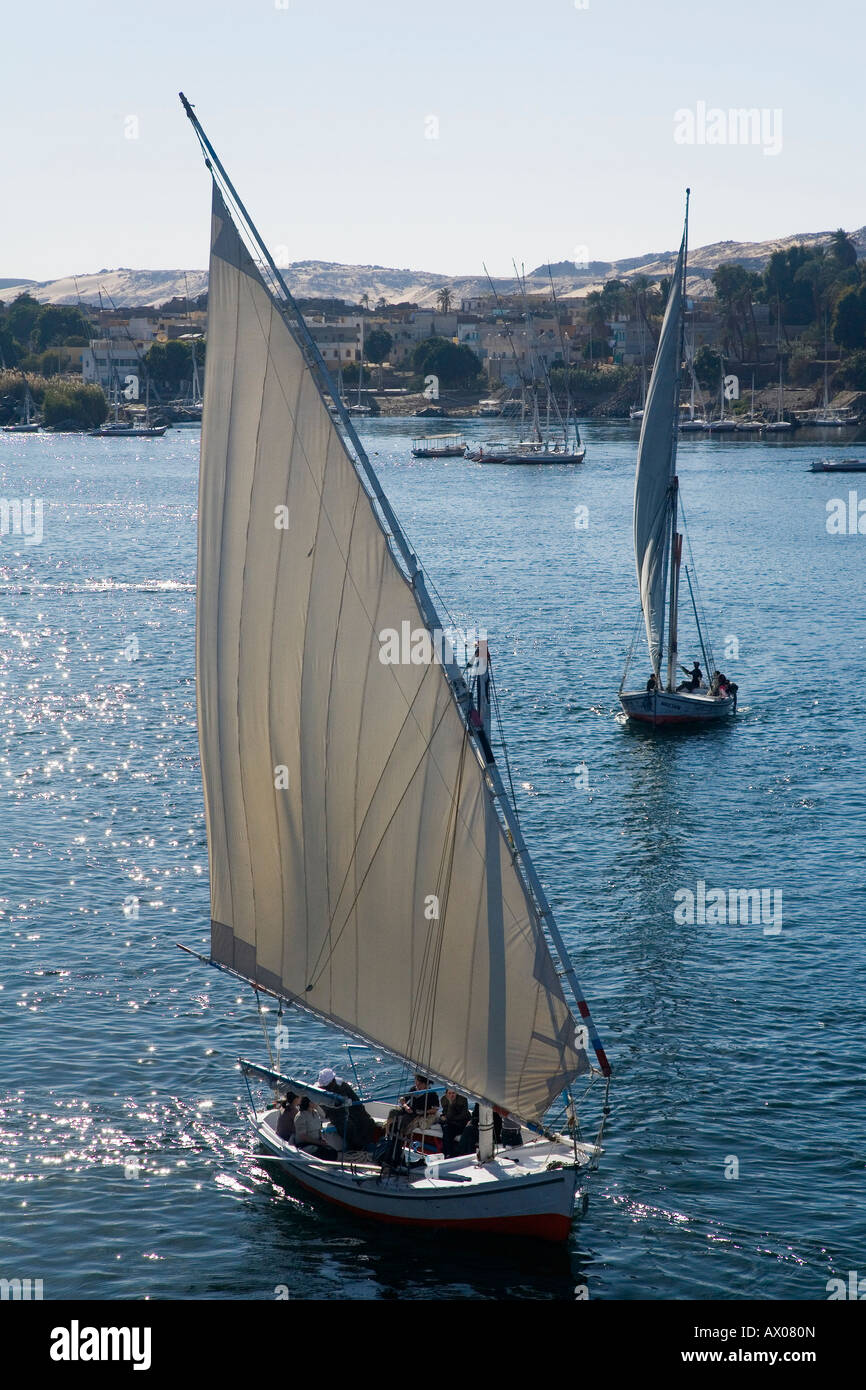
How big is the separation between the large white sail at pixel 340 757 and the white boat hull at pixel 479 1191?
119 centimetres

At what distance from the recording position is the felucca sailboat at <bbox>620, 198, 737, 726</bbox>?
61.1 meters

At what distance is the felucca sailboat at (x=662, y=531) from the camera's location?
61094 millimetres

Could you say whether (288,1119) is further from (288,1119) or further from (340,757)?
(340,757)

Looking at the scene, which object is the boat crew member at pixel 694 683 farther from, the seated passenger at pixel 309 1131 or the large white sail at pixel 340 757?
the large white sail at pixel 340 757

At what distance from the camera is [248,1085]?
100 feet

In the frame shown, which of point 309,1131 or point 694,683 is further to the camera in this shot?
point 694,683

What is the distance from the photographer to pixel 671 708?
2461 inches

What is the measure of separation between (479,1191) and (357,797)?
22.2 feet

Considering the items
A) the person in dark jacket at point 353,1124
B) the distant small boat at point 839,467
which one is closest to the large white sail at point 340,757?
the person in dark jacket at point 353,1124

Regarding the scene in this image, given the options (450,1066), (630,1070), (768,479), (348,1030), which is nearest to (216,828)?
(348,1030)

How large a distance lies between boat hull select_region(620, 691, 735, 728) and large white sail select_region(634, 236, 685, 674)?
6.16 ft

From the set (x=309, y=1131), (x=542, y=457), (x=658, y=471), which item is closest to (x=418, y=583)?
(x=309, y=1131)
